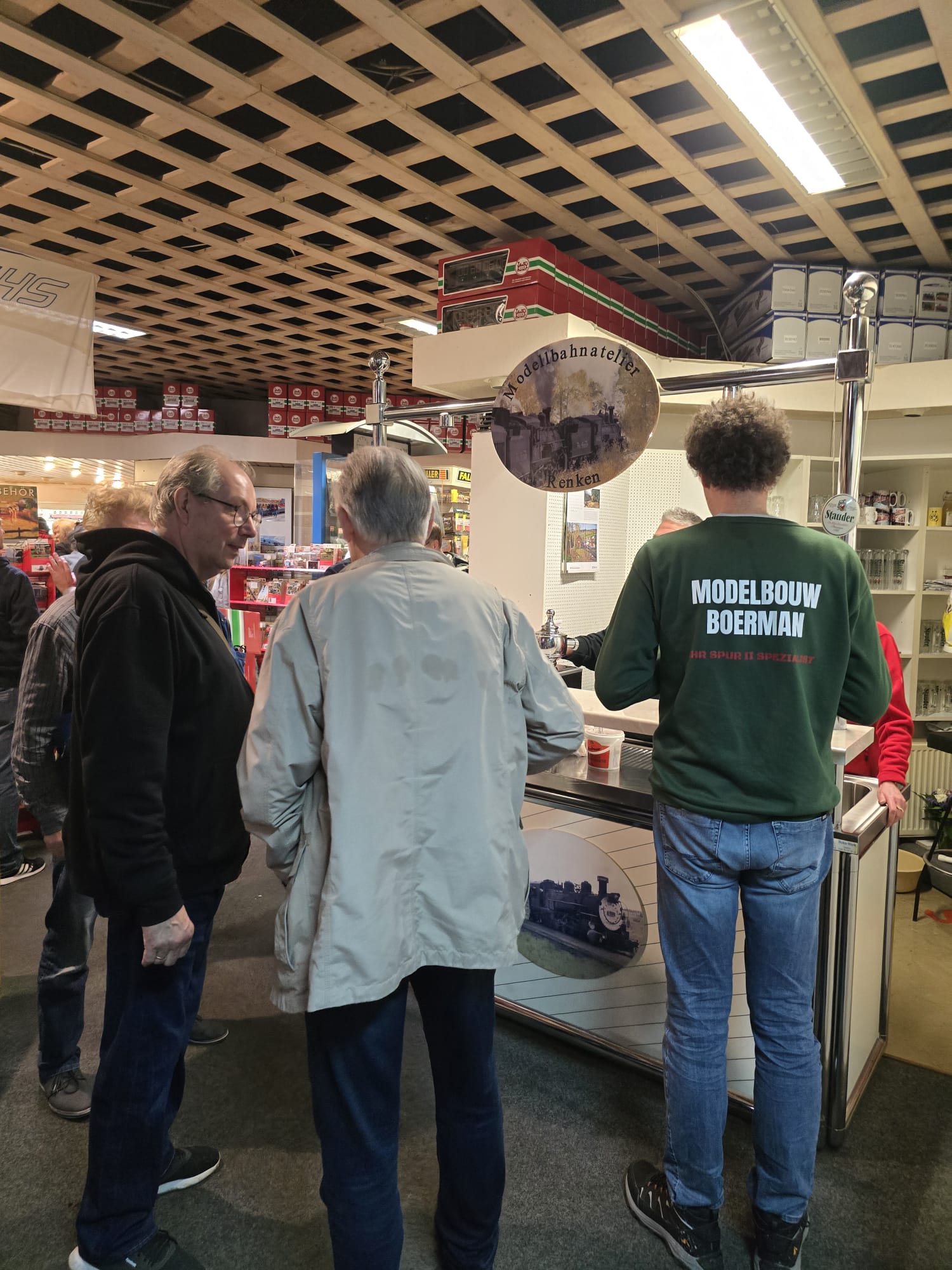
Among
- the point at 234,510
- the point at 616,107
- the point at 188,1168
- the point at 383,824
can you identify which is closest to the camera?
the point at 383,824

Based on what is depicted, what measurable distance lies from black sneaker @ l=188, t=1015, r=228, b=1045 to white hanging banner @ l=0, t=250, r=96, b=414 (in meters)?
3.55

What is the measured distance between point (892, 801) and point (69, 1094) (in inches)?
99.0

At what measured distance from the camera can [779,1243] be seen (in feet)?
5.67

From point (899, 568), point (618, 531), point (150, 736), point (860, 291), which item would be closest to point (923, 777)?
point (899, 568)

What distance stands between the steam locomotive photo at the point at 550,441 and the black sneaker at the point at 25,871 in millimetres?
3166

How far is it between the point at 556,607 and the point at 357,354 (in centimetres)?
409

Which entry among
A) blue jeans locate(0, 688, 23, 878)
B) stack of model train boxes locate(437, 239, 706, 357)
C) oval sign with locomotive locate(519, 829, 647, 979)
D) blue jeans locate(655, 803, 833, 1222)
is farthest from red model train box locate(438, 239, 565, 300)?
blue jeans locate(655, 803, 833, 1222)

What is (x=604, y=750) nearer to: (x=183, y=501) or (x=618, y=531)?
(x=183, y=501)

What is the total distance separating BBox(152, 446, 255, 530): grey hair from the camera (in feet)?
5.89

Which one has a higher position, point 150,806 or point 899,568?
point 899,568

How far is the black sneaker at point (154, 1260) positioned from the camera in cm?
169

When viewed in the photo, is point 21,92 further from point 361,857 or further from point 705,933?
point 705,933

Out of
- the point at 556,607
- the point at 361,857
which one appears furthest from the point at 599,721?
the point at 556,607

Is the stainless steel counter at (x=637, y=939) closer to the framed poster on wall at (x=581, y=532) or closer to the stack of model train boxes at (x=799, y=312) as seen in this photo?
the framed poster on wall at (x=581, y=532)
